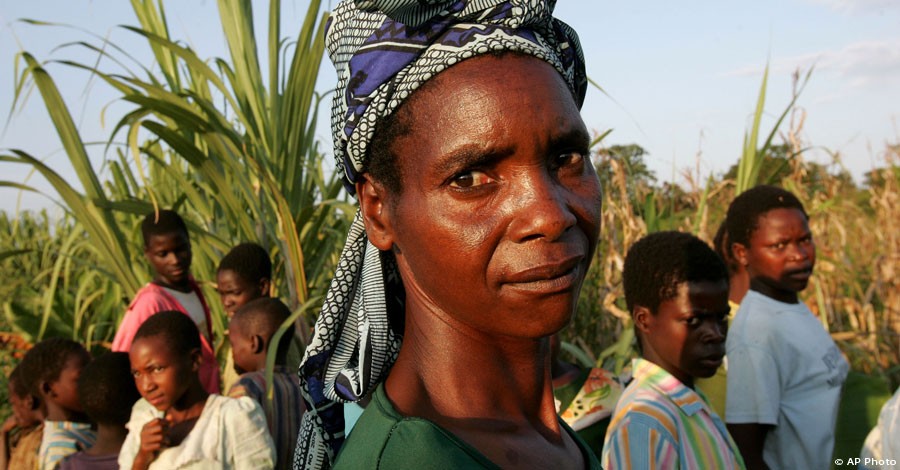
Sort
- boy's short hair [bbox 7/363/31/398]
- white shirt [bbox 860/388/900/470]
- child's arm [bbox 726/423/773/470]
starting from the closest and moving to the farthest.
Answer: white shirt [bbox 860/388/900/470]
child's arm [bbox 726/423/773/470]
boy's short hair [bbox 7/363/31/398]

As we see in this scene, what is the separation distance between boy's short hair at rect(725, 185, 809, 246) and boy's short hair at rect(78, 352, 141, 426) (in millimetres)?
2826

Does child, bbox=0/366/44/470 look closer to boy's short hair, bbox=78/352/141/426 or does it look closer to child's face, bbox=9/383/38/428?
child's face, bbox=9/383/38/428

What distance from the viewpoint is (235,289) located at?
4371mm

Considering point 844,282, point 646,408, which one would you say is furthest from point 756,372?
point 844,282

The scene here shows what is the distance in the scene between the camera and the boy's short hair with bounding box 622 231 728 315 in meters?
2.73

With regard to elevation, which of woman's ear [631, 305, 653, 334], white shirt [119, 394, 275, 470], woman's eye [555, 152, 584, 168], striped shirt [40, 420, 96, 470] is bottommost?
striped shirt [40, 420, 96, 470]

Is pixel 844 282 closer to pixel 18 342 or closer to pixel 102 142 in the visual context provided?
pixel 102 142

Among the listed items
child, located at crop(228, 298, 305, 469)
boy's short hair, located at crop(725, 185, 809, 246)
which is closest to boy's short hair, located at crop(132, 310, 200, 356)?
child, located at crop(228, 298, 305, 469)

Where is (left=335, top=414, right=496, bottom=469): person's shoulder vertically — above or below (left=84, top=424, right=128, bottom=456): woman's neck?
above

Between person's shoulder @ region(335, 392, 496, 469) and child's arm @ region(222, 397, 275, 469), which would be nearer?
person's shoulder @ region(335, 392, 496, 469)

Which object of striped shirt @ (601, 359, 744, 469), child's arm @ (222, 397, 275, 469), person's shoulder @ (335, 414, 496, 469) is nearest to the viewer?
person's shoulder @ (335, 414, 496, 469)

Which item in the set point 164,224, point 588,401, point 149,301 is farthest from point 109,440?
point 588,401

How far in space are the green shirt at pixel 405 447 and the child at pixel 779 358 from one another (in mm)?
2371

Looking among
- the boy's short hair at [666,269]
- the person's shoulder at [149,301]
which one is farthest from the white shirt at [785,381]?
the person's shoulder at [149,301]
